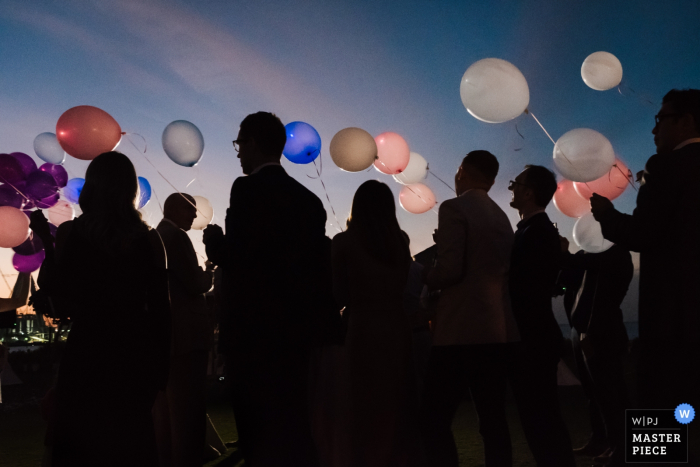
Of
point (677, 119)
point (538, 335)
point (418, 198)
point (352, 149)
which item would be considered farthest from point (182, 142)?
point (677, 119)

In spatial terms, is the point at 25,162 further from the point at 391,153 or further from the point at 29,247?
the point at 391,153

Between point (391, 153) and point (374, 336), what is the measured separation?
265cm

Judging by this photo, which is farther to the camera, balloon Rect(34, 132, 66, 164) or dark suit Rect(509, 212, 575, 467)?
balloon Rect(34, 132, 66, 164)

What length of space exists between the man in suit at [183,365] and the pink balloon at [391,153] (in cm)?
243

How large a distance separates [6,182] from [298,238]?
4.66 metres

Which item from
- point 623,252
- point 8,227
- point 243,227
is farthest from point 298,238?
point 8,227

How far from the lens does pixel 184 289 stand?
8.98 feet

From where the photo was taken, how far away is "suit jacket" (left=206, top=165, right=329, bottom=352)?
1.69 metres

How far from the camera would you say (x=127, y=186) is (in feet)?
5.87

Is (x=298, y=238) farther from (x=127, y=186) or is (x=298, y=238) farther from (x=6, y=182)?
(x=6, y=182)

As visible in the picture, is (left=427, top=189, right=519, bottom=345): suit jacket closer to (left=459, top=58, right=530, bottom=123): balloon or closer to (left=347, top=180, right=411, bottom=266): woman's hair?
(left=347, top=180, right=411, bottom=266): woman's hair

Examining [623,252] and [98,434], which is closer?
[98,434]

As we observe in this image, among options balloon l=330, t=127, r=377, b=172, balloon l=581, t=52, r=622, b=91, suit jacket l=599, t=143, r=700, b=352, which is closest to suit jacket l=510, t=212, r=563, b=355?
suit jacket l=599, t=143, r=700, b=352

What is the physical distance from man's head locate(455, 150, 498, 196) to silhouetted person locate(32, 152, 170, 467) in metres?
1.40
